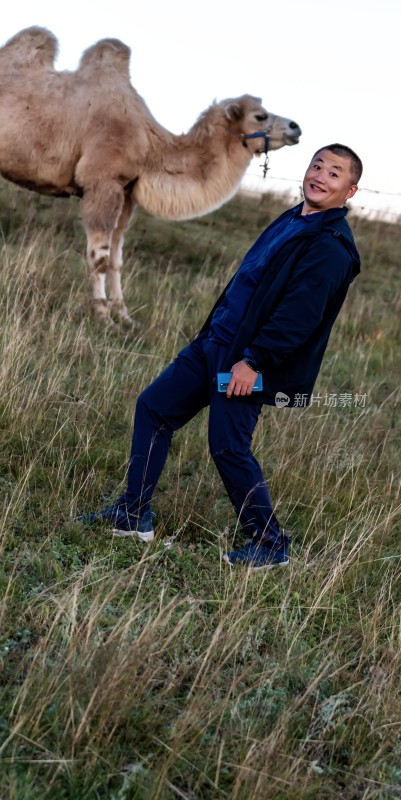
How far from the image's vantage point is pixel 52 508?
14.3 ft

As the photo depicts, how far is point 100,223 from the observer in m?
8.48

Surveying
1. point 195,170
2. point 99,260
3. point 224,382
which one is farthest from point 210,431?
point 195,170

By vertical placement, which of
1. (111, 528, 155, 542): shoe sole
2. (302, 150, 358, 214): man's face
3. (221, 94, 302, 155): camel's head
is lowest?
(111, 528, 155, 542): shoe sole

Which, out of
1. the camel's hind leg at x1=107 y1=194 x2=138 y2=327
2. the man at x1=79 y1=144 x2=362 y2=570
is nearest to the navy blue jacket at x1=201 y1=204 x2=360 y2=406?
the man at x1=79 y1=144 x2=362 y2=570

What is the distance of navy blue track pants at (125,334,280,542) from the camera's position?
4027mm

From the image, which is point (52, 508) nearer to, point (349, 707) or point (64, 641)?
point (64, 641)

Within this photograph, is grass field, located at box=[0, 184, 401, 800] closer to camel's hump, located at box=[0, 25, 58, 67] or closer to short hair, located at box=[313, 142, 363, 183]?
short hair, located at box=[313, 142, 363, 183]

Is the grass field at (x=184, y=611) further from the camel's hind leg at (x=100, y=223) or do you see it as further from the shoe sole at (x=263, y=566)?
the camel's hind leg at (x=100, y=223)

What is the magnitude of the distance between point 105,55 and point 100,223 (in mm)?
1767

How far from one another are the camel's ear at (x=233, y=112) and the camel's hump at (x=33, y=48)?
185 cm

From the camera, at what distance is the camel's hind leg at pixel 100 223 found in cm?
842

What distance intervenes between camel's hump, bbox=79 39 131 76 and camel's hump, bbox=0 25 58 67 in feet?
1.09

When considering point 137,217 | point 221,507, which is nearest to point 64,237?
point 137,217

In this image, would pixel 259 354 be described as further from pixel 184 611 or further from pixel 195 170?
pixel 195 170
